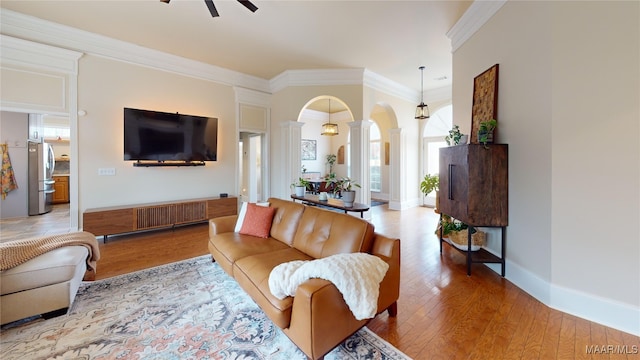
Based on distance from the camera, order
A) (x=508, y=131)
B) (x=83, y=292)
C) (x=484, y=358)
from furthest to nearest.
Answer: (x=508, y=131)
(x=83, y=292)
(x=484, y=358)

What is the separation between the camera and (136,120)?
4.21 meters

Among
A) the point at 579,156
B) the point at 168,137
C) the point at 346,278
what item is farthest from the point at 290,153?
the point at 579,156

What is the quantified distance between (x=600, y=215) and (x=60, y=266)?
449 cm

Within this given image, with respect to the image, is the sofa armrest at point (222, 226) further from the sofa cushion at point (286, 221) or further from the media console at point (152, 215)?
the media console at point (152, 215)

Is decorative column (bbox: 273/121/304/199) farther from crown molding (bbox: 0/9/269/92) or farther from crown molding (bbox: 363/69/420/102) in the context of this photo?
crown molding (bbox: 363/69/420/102)

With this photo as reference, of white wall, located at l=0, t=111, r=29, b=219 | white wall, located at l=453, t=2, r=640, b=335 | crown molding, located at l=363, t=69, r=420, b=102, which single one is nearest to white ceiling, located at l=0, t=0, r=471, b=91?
crown molding, located at l=363, t=69, r=420, b=102

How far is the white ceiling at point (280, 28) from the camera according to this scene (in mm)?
3197

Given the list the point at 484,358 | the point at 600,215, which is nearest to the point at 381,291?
the point at 484,358

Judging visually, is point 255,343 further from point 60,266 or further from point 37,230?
point 37,230

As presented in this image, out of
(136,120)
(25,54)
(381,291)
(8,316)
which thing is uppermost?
(25,54)

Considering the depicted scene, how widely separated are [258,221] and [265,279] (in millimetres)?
1169

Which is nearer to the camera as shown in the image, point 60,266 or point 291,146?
point 60,266

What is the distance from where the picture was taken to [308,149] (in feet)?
30.5

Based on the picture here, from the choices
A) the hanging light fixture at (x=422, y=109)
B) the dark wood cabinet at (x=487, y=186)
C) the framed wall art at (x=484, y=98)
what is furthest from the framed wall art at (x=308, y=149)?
the dark wood cabinet at (x=487, y=186)
